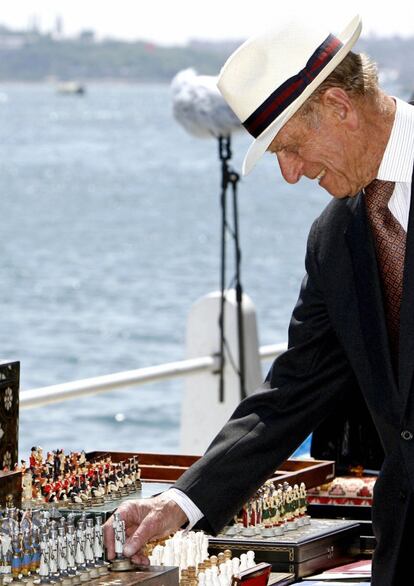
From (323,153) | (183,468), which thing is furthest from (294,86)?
(183,468)

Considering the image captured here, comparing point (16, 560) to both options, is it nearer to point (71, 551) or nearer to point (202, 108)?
point (71, 551)

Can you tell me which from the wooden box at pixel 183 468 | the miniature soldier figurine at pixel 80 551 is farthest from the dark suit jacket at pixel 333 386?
the wooden box at pixel 183 468

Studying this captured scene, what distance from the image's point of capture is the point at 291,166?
9.74 ft

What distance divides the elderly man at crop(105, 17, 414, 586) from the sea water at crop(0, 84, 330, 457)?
13.5 feet

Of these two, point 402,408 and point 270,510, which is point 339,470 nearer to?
point 270,510

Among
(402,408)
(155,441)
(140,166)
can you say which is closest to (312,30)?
(402,408)

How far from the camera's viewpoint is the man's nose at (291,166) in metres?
2.97

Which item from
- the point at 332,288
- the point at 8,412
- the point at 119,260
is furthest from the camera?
the point at 119,260

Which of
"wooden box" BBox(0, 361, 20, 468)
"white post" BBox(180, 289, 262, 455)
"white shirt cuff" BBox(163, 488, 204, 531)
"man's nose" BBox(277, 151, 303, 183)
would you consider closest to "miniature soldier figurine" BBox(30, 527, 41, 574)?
"white shirt cuff" BBox(163, 488, 204, 531)

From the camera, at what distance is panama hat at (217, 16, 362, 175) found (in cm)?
290

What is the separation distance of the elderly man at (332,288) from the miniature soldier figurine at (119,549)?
0.06ft

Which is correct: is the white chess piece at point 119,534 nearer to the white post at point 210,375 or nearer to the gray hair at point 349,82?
the gray hair at point 349,82

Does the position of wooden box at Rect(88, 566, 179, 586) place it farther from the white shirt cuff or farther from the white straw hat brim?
the white straw hat brim

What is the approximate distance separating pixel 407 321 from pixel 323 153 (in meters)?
0.34
